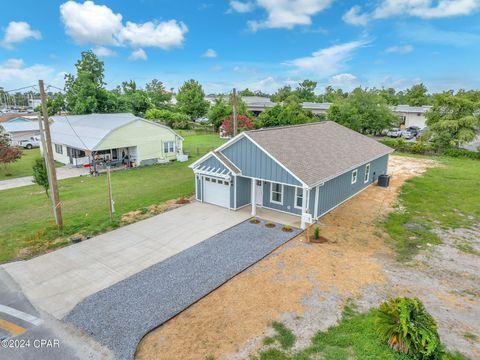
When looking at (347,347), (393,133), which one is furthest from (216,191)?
(393,133)

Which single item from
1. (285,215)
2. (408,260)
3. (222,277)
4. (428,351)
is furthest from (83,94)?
(428,351)

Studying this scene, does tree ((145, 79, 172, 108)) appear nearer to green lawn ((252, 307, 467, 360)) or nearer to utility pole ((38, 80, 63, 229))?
utility pole ((38, 80, 63, 229))

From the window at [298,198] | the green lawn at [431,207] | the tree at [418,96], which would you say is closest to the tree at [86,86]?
the window at [298,198]

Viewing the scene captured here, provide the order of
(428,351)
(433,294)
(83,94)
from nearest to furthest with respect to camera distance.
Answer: (428,351) → (433,294) → (83,94)

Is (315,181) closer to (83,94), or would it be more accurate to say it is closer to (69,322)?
(69,322)

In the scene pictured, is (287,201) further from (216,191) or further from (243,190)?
(216,191)
